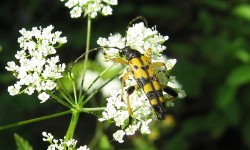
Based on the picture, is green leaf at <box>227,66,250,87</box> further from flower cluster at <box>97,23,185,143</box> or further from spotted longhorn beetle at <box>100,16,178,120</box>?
spotted longhorn beetle at <box>100,16,178,120</box>

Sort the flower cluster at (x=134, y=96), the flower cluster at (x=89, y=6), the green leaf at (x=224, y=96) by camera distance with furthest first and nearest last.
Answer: the green leaf at (x=224, y=96) < the flower cluster at (x=89, y=6) < the flower cluster at (x=134, y=96)

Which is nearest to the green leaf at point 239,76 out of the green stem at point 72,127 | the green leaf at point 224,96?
the green leaf at point 224,96

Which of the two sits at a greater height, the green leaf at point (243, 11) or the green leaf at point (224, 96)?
the green leaf at point (243, 11)

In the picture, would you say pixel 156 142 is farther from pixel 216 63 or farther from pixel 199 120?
pixel 216 63

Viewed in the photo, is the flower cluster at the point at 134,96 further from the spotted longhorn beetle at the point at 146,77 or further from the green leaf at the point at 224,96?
the green leaf at the point at 224,96

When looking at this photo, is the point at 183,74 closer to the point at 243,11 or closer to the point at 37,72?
the point at 243,11

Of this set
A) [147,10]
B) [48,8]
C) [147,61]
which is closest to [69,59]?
[48,8]

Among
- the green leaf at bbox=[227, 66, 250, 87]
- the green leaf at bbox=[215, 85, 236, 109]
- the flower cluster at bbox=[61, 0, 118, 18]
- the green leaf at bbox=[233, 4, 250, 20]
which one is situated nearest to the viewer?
the flower cluster at bbox=[61, 0, 118, 18]

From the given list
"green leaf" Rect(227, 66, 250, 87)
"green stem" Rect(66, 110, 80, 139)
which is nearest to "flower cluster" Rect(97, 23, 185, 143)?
"green stem" Rect(66, 110, 80, 139)
